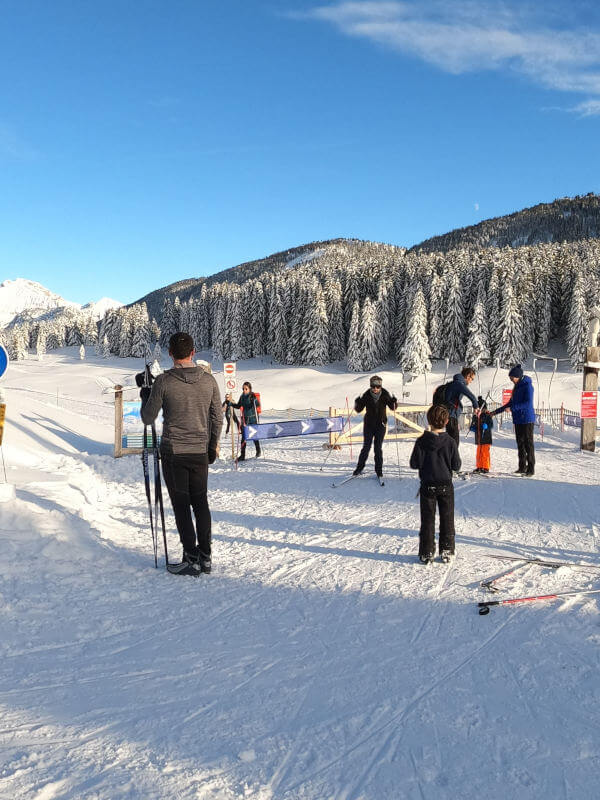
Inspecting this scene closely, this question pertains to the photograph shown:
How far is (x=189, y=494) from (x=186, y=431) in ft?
2.20

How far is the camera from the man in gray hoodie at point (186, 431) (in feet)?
17.2

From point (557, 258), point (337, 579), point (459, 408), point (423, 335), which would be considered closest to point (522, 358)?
point (423, 335)

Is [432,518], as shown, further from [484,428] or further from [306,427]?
[306,427]

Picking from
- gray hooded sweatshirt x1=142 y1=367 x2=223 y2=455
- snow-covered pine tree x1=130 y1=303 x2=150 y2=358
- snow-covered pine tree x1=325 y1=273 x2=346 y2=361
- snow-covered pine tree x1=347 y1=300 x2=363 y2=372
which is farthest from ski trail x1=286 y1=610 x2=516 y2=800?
snow-covered pine tree x1=130 y1=303 x2=150 y2=358

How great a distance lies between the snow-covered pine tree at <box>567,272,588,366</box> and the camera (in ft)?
185

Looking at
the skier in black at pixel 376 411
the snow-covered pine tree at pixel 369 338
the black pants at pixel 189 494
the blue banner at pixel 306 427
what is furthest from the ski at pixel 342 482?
the snow-covered pine tree at pixel 369 338

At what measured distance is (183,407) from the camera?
5.28 meters

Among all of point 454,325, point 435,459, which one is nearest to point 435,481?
point 435,459

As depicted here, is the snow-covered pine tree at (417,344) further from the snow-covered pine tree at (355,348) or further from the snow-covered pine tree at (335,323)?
the snow-covered pine tree at (335,323)

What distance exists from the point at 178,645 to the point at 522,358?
204 feet

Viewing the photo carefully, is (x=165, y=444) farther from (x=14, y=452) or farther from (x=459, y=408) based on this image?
(x=14, y=452)

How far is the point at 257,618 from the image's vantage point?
176 inches

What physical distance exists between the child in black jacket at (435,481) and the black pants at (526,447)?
5491 millimetres

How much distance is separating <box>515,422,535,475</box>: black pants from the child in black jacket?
5.49 m
